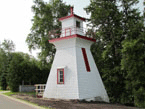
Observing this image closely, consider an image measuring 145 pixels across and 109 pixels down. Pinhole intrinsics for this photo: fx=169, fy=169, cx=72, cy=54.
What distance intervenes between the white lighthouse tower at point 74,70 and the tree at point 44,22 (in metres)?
9.63

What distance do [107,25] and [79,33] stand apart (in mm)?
6170

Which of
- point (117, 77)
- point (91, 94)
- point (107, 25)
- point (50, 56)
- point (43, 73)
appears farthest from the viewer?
point (43, 73)

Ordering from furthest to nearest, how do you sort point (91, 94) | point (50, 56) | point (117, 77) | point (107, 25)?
point (50, 56)
point (107, 25)
point (117, 77)
point (91, 94)

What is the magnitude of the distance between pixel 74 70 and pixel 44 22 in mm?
14224

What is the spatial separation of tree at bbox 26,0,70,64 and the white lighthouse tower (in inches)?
379

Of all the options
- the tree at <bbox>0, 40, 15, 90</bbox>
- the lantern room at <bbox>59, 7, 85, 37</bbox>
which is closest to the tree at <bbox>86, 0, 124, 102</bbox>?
the lantern room at <bbox>59, 7, 85, 37</bbox>

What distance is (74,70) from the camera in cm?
1614

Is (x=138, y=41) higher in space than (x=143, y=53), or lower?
higher

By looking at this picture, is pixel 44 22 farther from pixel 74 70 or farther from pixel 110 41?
pixel 74 70

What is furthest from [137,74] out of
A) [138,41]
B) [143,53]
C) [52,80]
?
[52,80]

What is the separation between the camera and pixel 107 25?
22.0 metres

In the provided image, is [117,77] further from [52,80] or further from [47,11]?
[47,11]

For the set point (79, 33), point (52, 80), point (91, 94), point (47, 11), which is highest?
point (47, 11)

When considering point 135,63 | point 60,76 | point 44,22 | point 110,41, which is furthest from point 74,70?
point 44,22
